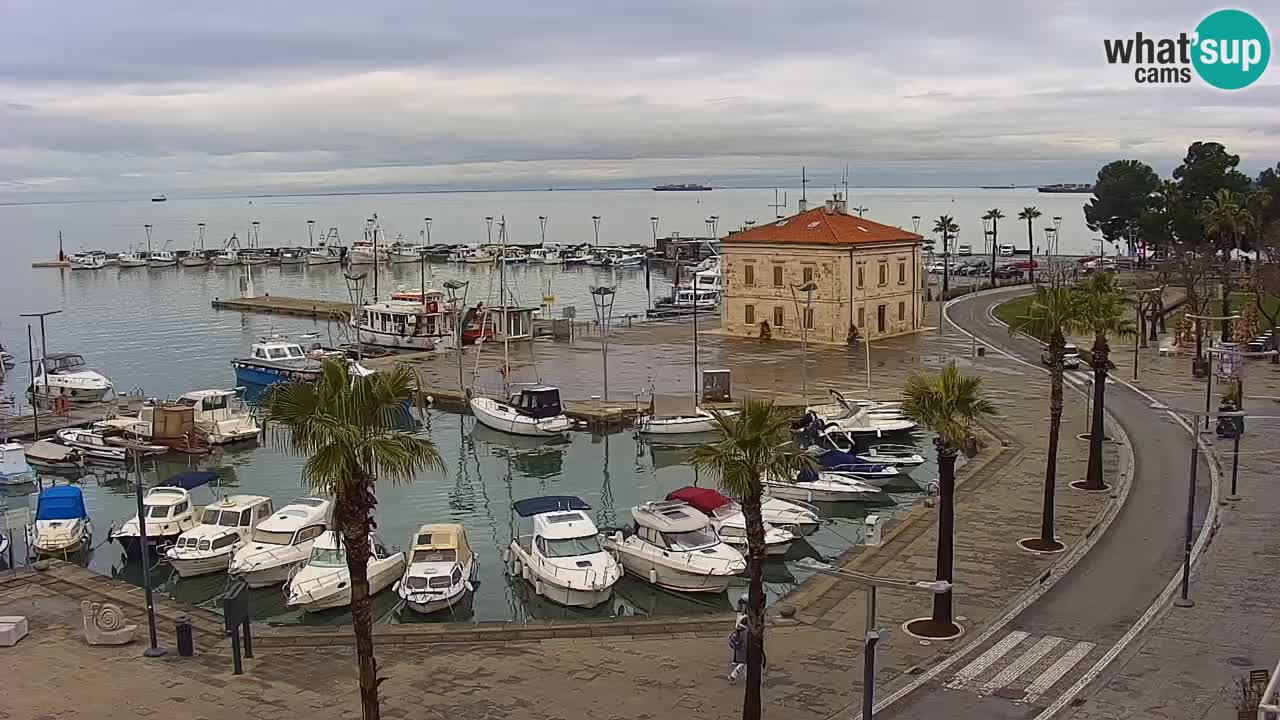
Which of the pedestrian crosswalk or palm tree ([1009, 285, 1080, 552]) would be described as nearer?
the pedestrian crosswalk

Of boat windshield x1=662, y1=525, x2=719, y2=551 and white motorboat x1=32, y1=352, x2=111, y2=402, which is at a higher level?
white motorboat x1=32, y1=352, x2=111, y2=402

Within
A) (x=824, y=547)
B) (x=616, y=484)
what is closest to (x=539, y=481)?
(x=616, y=484)

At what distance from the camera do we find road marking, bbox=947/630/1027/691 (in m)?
19.6

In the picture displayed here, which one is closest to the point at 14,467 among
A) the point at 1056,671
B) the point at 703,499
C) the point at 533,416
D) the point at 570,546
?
the point at 533,416

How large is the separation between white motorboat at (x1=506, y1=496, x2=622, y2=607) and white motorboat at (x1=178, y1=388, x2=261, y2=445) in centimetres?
2169

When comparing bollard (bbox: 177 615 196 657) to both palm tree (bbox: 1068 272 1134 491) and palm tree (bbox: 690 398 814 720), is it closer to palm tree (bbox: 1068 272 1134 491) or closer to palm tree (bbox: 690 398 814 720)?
palm tree (bbox: 690 398 814 720)

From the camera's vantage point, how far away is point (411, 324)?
74.5m

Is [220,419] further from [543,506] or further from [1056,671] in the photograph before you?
[1056,671]

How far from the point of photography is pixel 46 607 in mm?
24953

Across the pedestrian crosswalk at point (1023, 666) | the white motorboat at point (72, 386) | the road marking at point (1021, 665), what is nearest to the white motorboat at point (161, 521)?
the pedestrian crosswalk at point (1023, 666)

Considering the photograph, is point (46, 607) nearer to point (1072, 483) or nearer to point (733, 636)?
point (733, 636)

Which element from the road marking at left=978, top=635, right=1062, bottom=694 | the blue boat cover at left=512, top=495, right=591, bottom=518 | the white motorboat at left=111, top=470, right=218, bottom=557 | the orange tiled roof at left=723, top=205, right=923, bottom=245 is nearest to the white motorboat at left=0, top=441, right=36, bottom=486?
the white motorboat at left=111, top=470, right=218, bottom=557

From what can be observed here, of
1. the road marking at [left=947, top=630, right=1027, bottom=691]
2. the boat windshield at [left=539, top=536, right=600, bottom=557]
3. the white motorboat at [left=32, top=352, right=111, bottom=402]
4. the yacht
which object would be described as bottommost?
the road marking at [left=947, top=630, right=1027, bottom=691]

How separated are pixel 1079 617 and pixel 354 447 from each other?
48.0ft
